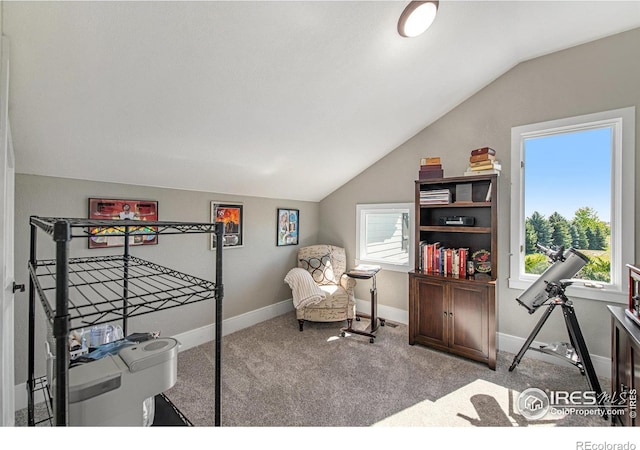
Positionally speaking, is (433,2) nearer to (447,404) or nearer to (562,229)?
(562,229)

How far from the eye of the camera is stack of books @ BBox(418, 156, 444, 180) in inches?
112

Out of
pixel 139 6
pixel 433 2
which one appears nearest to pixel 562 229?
pixel 433 2

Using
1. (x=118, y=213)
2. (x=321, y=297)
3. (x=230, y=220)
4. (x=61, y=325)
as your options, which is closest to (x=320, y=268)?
(x=321, y=297)

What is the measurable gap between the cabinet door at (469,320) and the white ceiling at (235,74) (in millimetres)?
1904

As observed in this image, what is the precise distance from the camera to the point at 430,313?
278cm

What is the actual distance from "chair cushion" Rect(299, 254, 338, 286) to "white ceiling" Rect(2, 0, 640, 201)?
140cm

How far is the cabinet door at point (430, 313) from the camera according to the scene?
270cm

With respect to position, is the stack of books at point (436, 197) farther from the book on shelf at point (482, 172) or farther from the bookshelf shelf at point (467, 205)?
the book on shelf at point (482, 172)

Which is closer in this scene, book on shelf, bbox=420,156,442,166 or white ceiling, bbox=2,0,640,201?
white ceiling, bbox=2,0,640,201

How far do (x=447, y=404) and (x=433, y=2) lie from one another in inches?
108

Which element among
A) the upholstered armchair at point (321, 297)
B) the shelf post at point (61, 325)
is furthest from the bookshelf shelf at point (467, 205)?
the shelf post at point (61, 325)

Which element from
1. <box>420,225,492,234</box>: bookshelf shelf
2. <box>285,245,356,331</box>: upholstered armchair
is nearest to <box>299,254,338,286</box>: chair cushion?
<box>285,245,356,331</box>: upholstered armchair

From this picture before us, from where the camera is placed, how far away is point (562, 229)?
102 inches

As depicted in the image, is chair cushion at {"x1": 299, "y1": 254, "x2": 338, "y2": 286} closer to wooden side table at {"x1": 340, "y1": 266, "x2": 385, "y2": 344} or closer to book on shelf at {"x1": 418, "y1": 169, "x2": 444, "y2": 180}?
wooden side table at {"x1": 340, "y1": 266, "x2": 385, "y2": 344}
